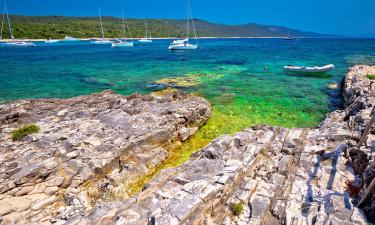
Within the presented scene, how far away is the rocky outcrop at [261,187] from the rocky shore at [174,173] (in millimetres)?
36

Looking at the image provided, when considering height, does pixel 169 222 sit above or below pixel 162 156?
above

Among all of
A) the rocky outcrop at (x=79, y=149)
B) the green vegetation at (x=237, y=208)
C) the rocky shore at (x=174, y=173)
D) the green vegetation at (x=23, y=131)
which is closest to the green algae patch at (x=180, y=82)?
the rocky outcrop at (x=79, y=149)

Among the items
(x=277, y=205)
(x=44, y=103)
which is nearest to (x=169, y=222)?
(x=277, y=205)

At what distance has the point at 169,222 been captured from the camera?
748 centimetres

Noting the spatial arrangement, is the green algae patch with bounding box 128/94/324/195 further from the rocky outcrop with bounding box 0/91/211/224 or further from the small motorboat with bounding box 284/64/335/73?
the small motorboat with bounding box 284/64/335/73

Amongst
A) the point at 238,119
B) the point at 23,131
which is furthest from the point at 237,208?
the point at 238,119

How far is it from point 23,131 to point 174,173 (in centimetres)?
1081

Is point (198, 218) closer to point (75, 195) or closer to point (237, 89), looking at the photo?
point (75, 195)

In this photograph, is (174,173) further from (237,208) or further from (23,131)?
(23,131)

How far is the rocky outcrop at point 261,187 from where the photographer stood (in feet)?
26.4

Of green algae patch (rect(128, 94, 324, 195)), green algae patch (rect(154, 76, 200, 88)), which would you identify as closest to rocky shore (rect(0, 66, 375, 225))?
green algae patch (rect(128, 94, 324, 195))

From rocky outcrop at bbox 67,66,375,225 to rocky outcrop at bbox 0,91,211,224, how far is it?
124 inches

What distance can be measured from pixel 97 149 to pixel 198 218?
8.43m

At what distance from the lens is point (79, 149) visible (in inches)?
550
